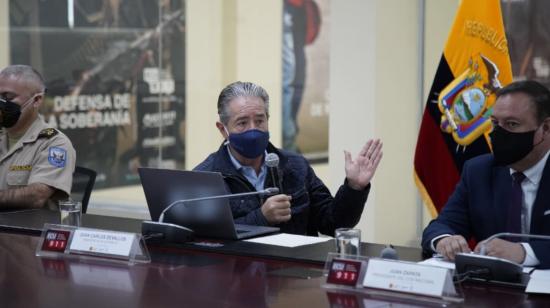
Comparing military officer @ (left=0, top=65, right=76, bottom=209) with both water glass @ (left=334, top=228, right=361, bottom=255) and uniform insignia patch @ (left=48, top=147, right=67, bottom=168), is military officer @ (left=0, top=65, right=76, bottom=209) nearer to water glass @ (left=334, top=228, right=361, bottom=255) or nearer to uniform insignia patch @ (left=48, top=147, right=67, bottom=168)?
uniform insignia patch @ (left=48, top=147, right=67, bottom=168)

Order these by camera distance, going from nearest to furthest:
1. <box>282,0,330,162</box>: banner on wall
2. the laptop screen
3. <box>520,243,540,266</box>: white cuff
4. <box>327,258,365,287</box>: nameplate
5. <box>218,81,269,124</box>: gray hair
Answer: <box>327,258,365,287</box>: nameplate, <box>520,243,540,266</box>: white cuff, the laptop screen, <box>218,81,269,124</box>: gray hair, <box>282,0,330,162</box>: banner on wall

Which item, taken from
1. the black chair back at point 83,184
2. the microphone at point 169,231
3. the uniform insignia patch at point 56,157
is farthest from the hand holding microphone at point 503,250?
the uniform insignia patch at point 56,157

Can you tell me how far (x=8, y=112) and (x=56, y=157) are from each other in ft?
0.91

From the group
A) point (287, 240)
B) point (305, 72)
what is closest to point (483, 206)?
point (287, 240)

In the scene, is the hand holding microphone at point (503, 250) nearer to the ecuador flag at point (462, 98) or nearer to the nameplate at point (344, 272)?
the nameplate at point (344, 272)

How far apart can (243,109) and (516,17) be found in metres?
2.36

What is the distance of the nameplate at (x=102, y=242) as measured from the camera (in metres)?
2.73

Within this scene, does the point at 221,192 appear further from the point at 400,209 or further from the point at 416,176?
the point at 400,209

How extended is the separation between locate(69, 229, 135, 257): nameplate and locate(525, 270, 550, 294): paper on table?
1106mm

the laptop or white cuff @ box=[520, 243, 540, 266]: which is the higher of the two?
the laptop

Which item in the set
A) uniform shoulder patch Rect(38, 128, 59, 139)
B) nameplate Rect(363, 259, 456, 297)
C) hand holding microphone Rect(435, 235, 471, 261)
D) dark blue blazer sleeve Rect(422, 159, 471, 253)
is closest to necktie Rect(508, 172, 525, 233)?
dark blue blazer sleeve Rect(422, 159, 471, 253)

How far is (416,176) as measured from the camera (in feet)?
15.6

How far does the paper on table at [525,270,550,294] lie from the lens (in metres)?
2.31

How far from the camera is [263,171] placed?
11.4ft
